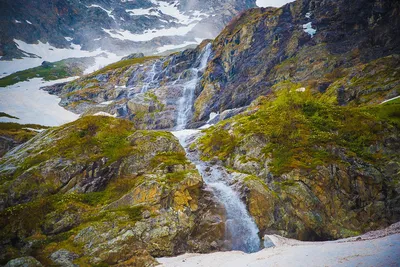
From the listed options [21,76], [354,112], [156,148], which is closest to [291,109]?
[354,112]

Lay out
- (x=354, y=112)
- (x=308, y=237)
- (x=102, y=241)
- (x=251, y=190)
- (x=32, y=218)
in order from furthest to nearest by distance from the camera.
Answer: (x=354, y=112) < (x=251, y=190) < (x=308, y=237) < (x=32, y=218) < (x=102, y=241)

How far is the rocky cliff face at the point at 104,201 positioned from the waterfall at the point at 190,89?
39227mm

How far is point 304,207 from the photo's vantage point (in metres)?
21.7

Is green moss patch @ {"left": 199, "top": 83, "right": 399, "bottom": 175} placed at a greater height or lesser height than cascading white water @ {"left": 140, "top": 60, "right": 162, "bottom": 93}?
lesser

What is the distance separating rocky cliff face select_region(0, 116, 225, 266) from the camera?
626 inches

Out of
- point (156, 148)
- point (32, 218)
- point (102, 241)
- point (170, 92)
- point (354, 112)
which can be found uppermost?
point (170, 92)

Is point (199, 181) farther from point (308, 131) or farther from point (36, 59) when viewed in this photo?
point (36, 59)

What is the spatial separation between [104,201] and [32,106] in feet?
309

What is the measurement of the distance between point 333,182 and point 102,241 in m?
20.4

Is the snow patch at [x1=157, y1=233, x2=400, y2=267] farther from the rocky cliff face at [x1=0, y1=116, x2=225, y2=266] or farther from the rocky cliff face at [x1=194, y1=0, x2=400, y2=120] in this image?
the rocky cliff face at [x1=194, y1=0, x2=400, y2=120]

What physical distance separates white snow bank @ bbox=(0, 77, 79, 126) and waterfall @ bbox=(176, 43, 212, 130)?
41.3 m

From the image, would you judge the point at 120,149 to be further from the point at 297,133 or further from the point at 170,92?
the point at 170,92

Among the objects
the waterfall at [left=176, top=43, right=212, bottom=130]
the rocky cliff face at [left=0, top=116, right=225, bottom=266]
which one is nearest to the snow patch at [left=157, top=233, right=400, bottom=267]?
the rocky cliff face at [left=0, top=116, right=225, bottom=266]

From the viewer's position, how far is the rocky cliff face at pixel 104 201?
1591 cm
